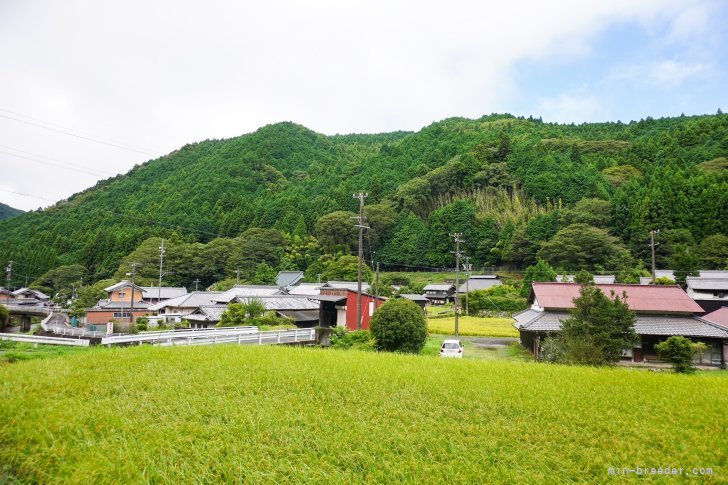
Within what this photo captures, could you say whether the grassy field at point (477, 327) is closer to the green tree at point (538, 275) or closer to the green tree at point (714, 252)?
the green tree at point (538, 275)

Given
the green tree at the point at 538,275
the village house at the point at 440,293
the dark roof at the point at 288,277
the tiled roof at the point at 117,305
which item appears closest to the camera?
the green tree at the point at 538,275

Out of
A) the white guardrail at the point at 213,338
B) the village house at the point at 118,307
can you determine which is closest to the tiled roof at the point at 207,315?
the village house at the point at 118,307

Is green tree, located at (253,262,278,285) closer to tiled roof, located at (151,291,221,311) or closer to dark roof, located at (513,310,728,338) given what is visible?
tiled roof, located at (151,291,221,311)

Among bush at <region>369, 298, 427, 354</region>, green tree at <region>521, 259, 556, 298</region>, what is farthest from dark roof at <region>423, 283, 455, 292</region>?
bush at <region>369, 298, 427, 354</region>

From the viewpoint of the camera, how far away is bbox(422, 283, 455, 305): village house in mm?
48031

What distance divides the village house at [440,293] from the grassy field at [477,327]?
1350 centimetres

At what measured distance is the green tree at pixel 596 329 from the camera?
11.7m

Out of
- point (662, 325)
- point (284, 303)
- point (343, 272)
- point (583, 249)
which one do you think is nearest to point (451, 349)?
point (662, 325)

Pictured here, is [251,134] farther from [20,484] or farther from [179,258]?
[20,484]

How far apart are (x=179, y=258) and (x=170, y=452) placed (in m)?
57.2

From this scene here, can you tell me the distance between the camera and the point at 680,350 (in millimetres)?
15578

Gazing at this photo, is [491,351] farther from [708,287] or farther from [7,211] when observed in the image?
[7,211]

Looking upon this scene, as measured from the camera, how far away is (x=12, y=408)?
559 centimetres

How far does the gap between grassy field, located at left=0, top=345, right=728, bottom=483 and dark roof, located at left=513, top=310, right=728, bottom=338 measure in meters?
10.4
